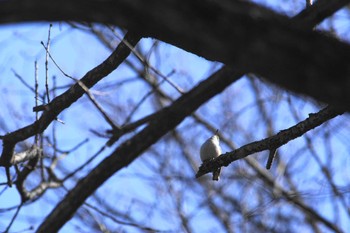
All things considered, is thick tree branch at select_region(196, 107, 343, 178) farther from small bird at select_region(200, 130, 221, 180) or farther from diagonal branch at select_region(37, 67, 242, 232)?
diagonal branch at select_region(37, 67, 242, 232)

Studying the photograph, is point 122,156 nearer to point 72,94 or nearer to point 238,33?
point 238,33

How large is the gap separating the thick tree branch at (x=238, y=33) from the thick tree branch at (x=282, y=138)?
1.09 metres

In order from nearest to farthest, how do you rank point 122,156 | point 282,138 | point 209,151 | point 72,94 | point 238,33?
point 238,33, point 122,156, point 282,138, point 72,94, point 209,151

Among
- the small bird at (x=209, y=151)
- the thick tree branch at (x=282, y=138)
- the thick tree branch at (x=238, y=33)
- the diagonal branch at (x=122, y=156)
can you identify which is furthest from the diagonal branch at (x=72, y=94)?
the thick tree branch at (x=238, y=33)

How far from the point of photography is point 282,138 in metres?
2.92

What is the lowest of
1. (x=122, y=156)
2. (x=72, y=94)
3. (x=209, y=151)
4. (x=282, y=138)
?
(x=122, y=156)

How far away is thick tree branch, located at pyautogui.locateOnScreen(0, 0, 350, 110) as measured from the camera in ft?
4.92

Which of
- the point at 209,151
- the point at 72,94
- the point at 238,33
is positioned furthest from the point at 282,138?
the point at 238,33

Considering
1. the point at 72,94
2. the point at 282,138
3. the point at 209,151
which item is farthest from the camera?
the point at 209,151

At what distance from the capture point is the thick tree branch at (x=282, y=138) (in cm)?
270

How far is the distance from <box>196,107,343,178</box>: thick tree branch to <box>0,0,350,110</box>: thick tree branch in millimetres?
1091

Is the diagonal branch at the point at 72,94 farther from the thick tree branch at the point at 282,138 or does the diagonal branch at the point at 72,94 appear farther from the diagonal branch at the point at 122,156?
the diagonal branch at the point at 122,156

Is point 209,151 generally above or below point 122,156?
above

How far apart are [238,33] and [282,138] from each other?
148 centimetres
